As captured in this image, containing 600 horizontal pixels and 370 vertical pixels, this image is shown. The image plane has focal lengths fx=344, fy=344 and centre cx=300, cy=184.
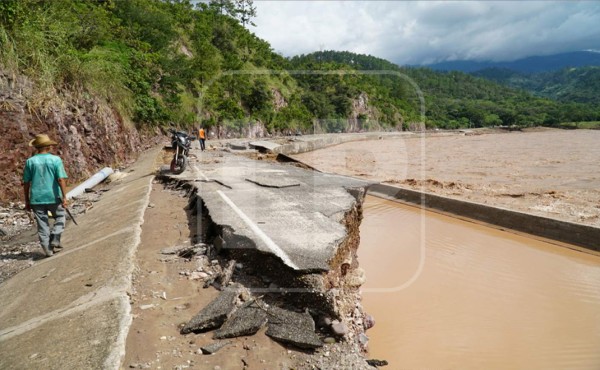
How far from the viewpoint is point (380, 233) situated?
8.80m

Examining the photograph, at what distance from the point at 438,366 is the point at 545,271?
4067 millimetres

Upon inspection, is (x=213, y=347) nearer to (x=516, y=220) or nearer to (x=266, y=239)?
(x=266, y=239)

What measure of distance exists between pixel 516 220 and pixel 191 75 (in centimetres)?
2853

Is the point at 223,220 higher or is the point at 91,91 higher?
the point at 91,91

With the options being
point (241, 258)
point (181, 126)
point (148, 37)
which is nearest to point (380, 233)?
point (241, 258)

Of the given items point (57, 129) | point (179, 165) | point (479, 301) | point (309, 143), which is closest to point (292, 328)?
point (479, 301)

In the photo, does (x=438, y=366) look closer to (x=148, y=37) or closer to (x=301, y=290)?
(x=301, y=290)

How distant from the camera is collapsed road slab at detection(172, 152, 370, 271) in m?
3.96

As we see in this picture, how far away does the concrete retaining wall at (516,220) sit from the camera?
7.27 metres

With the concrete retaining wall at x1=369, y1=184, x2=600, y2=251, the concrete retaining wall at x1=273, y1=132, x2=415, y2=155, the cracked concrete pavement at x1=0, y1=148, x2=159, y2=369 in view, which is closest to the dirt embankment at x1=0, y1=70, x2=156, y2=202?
the cracked concrete pavement at x1=0, y1=148, x2=159, y2=369

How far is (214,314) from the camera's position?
294 centimetres

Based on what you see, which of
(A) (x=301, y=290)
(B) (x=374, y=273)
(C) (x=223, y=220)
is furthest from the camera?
(B) (x=374, y=273)

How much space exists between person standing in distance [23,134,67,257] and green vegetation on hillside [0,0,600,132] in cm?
369

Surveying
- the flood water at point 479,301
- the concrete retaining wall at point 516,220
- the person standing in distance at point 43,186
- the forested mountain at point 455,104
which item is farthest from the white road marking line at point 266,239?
the forested mountain at point 455,104
